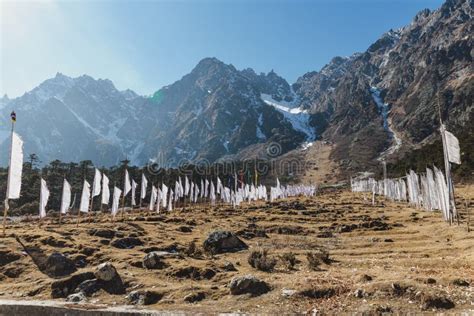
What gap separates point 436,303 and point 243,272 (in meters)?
9.18

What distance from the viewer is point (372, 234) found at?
115 feet

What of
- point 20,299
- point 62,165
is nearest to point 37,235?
point 20,299

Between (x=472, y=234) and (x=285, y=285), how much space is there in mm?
17572

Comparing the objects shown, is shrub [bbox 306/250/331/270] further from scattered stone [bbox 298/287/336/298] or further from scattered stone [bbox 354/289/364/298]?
scattered stone [bbox 354/289/364/298]

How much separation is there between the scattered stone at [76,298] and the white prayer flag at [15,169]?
12921 millimetres

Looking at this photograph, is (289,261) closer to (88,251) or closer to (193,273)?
(193,273)

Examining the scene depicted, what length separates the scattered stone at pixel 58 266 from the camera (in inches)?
796

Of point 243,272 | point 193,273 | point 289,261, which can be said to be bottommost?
point 243,272

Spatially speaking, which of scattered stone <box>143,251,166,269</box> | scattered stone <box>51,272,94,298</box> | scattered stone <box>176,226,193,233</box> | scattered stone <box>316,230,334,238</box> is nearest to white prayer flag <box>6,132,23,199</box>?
scattered stone <box>51,272,94,298</box>

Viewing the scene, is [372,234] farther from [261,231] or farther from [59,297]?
[59,297]

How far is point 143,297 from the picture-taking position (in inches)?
633

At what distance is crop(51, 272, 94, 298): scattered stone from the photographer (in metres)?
17.5

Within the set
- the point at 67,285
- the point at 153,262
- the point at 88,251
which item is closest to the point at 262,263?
the point at 153,262

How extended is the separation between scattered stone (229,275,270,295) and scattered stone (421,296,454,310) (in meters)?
5.91
